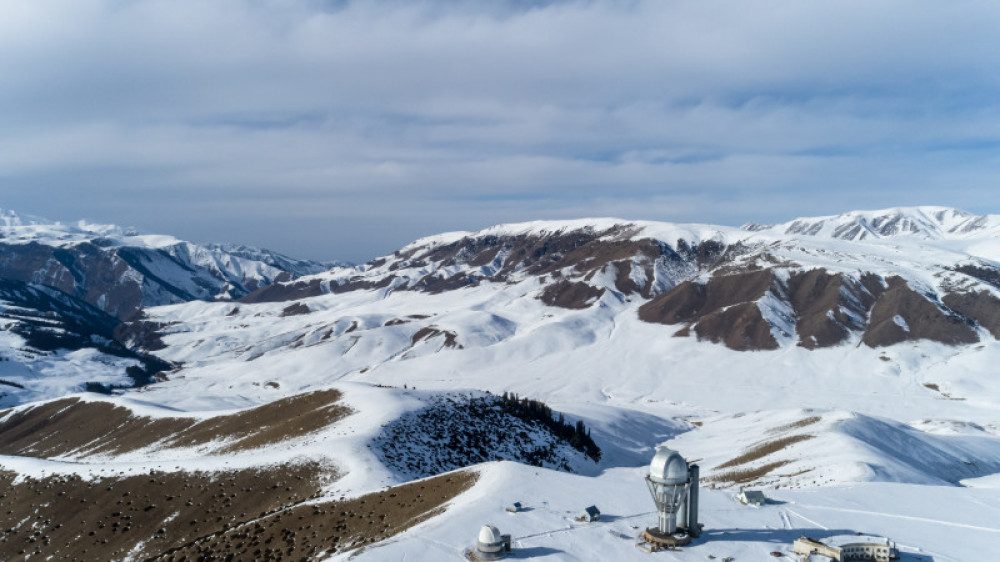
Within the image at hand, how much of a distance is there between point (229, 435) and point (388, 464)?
1520 inches

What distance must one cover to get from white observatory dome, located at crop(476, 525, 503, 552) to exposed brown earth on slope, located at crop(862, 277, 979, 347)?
7902 inches

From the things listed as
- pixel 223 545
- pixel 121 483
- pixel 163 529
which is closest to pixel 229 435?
pixel 121 483

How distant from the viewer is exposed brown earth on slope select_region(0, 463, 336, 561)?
1966 inches

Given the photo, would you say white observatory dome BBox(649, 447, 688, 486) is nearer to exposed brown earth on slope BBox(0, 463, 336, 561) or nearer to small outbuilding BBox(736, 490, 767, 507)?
small outbuilding BBox(736, 490, 767, 507)

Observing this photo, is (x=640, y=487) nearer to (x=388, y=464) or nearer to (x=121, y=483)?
(x=388, y=464)

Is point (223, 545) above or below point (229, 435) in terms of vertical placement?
above

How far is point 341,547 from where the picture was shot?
35.3m

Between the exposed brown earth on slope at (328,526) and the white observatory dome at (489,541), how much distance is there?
7.72 m

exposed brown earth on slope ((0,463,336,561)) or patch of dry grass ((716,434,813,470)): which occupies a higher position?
exposed brown earth on slope ((0,463,336,561))

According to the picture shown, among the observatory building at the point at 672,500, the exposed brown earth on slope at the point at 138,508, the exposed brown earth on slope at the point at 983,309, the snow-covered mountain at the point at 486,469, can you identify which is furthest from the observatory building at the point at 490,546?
the exposed brown earth on slope at the point at 983,309

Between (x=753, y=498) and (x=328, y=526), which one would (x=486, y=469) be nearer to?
(x=328, y=526)

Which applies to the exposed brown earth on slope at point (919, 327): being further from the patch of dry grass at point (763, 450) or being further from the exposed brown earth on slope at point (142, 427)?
the exposed brown earth on slope at point (142, 427)

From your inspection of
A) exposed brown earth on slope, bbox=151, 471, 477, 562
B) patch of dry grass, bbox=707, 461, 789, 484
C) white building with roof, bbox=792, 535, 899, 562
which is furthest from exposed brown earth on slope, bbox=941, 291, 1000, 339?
exposed brown earth on slope, bbox=151, 471, 477, 562

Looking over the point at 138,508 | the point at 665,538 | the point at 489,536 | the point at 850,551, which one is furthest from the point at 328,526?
the point at 850,551
